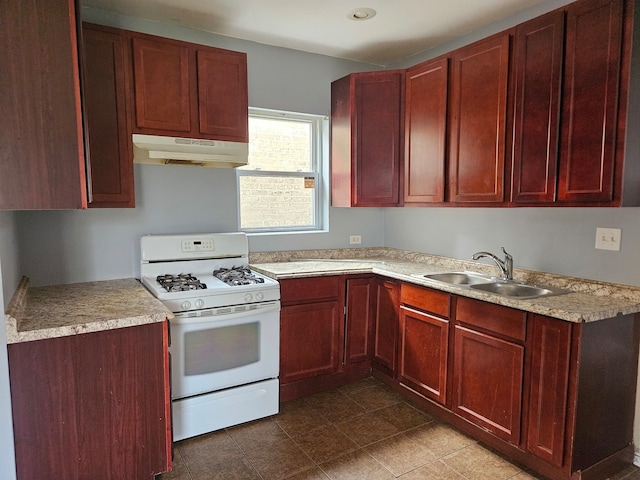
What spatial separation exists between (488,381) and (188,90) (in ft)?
7.99

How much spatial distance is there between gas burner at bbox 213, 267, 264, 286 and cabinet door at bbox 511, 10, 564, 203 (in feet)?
5.33

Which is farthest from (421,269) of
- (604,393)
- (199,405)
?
(199,405)

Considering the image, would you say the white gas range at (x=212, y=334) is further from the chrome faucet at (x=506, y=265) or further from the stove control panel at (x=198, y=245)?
the chrome faucet at (x=506, y=265)

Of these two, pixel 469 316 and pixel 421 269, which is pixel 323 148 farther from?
pixel 469 316

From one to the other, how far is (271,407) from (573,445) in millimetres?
1646

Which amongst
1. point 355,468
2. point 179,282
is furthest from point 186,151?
point 355,468

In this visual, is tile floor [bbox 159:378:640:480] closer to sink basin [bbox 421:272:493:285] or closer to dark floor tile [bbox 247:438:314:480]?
dark floor tile [bbox 247:438:314:480]

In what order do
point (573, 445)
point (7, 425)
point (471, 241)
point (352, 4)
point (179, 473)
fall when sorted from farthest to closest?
point (471, 241)
point (352, 4)
point (179, 473)
point (573, 445)
point (7, 425)

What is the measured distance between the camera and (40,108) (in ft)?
4.94

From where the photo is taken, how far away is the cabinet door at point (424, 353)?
2459mm

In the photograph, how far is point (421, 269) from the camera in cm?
297

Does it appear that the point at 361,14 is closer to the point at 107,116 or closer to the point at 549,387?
the point at 107,116

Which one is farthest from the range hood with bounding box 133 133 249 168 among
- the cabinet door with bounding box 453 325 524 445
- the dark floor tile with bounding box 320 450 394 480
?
the dark floor tile with bounding box 320 450 394 480

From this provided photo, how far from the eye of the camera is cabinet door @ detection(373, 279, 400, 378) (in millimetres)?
2830
